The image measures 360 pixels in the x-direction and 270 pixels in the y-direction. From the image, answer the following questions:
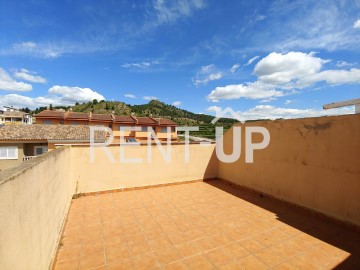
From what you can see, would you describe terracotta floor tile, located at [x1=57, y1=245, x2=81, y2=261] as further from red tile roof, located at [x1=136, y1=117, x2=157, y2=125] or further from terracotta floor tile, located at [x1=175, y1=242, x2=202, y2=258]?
red tile roof, located at [x1=136, y1=117, x2=157, y2=125]

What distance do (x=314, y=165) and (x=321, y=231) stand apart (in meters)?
1.65

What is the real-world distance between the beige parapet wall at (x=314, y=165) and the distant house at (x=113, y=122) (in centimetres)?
3014

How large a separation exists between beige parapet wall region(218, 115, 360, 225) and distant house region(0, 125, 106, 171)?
49.6 ft

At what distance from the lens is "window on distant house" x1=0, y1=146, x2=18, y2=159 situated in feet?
60.4

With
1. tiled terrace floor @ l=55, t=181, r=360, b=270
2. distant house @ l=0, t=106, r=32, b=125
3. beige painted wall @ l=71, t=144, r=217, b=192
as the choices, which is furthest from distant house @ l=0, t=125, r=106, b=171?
distant house @ l=0, t=106, r=32, b=125

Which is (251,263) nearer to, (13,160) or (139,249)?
(139,249)

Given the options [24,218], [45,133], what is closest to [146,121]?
[45,133]

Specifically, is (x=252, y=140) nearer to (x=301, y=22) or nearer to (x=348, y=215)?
(x=348, y=215)

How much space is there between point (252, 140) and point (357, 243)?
13.3ft

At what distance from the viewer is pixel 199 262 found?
3416mm

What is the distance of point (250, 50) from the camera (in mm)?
11258

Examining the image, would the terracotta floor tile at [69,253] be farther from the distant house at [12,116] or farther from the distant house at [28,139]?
the distant house at [12,116]

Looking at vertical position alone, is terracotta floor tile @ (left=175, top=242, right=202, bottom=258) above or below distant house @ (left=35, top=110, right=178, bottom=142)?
below

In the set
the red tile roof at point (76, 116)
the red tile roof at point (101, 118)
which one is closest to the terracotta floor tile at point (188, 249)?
the red tile roof at point (101, 118)
